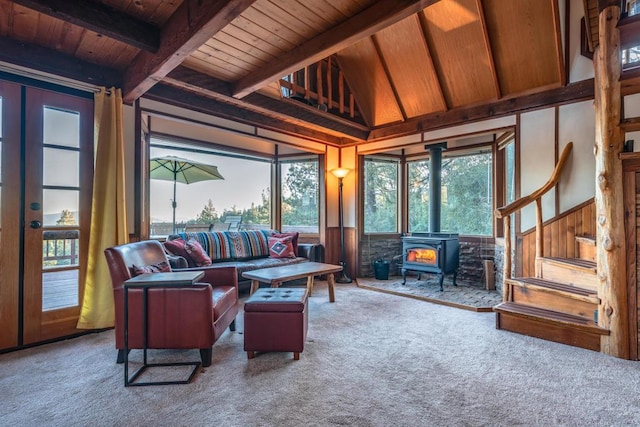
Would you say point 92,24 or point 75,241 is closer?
point 92,24

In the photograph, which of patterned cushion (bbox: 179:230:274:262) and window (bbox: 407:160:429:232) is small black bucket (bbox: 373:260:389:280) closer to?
window (bbox: 407:160:429:232)

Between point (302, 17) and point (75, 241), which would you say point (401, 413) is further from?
point (75, 241)

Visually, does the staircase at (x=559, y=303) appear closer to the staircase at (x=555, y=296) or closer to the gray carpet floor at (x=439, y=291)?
the staircase at (x=555, y=296)

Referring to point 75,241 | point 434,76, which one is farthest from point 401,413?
point 434,76

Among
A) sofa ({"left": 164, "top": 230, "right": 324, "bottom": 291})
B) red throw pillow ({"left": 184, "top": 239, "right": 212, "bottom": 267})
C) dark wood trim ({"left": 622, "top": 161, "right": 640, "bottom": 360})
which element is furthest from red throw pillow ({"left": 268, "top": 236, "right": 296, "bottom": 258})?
dark wood trim ({"left": 622, "top": 161, "right": 640, "bottom": 360})

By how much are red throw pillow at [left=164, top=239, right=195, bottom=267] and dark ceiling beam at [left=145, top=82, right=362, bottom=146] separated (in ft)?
5.23

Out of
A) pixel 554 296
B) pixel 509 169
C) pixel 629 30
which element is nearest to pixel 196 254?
pixel 554 296

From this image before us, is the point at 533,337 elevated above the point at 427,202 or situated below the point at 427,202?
below

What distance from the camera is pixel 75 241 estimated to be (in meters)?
2.95

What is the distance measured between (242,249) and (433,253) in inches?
108

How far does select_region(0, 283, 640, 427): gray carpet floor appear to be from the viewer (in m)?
1.73

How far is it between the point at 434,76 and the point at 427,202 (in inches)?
85.3

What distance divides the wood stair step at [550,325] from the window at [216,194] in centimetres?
392

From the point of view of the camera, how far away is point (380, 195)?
5852 mm
